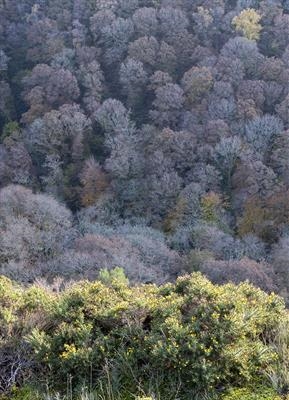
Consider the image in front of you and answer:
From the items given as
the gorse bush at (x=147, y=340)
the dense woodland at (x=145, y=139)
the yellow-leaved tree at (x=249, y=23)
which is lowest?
the dense woodland at (x=145, y=139)

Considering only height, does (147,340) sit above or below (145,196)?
above

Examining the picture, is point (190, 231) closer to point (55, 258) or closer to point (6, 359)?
point (55, 258)

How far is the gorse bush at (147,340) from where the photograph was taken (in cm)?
547

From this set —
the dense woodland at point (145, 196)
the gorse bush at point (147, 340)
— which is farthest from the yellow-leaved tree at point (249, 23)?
the gorse bush at point (147, 340)

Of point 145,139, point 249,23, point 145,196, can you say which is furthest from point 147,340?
point 249,23

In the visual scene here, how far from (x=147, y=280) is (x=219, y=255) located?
7269mm

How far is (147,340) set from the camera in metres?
5.69

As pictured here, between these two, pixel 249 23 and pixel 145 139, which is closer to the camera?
pixel 145 139

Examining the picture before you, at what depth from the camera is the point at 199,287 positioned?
624 centimetres

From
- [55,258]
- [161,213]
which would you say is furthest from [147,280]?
[161,213]

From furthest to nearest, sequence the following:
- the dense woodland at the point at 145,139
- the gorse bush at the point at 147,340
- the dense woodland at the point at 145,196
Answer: the dense woodland at the point at 145,139
the dense woodland at the point at 145,196
the gorse bush at the point at 147,340

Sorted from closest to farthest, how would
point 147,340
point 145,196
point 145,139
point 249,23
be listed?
point 147,340, point 145,196, point 145,139, point 249,23

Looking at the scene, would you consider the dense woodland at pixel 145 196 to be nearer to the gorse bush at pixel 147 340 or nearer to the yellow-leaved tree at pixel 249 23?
the gorse bush at pixel 147 340

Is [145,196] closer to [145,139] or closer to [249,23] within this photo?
[145,139]
